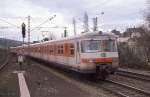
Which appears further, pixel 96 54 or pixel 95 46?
pixel 95 46

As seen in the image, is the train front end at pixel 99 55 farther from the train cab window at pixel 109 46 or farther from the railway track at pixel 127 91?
the railway track at pixel 127 91

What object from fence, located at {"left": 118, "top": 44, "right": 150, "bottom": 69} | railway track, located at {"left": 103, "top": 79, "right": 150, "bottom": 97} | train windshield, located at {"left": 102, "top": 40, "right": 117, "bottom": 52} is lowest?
railway track, located at {"left": 103, "top": 79, "right": 150, "bottom": 97}

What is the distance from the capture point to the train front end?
707 inches

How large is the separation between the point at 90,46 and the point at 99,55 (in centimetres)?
→ 69

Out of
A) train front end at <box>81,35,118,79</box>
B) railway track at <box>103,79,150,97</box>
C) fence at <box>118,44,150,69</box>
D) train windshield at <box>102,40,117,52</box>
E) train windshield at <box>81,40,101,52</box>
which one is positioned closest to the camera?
railway track at <box>103,79,150,97</box>

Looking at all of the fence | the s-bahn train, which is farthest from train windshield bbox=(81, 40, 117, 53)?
the fence

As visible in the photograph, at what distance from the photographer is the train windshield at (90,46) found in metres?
18.3

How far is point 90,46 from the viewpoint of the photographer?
722 inches

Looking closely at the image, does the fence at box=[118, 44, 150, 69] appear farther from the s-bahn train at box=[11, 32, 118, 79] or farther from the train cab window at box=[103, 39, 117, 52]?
the s-bahn train at box=[11, 32, 118, 79]

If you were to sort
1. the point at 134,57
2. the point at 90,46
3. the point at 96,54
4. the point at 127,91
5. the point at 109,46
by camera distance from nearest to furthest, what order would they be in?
the point at 127,91, the point at 96,54, the point at 90,46, the point at 109,46, the point at 134,57

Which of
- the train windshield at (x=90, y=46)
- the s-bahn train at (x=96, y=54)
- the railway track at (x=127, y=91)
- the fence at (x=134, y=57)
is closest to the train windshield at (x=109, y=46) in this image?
the s-bahn train at (x=96, y=54)

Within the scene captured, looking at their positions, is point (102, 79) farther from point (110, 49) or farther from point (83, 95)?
point (83, 95)

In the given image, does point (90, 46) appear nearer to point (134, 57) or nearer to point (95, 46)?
point (95, 46)

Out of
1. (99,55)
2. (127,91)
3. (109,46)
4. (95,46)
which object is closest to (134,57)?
(109,46)
